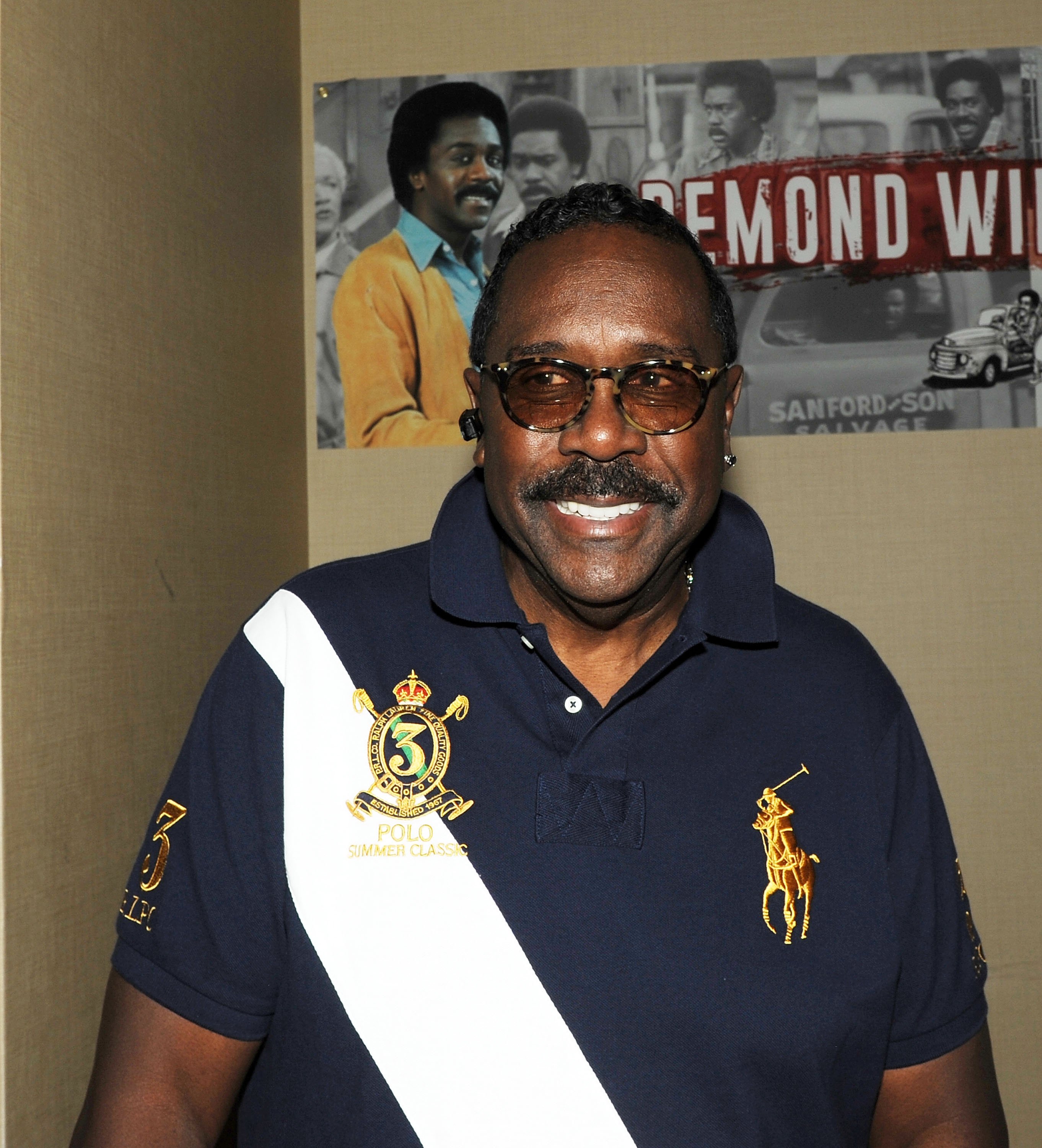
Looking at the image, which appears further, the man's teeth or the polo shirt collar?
the polo shirt collar

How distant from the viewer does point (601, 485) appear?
114 cm

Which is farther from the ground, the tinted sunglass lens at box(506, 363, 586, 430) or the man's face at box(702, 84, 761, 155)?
the man's face at box(702, 84, 761, 155)

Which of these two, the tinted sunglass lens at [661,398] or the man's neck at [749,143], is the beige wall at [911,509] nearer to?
the man's neck at [749,143]

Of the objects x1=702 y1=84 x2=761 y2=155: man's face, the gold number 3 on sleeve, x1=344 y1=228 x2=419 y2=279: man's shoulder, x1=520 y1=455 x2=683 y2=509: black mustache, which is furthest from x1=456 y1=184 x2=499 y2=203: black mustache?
the gold number 3 on sleeve

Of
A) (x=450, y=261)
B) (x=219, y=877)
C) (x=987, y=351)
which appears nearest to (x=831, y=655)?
(x=219, y=877)

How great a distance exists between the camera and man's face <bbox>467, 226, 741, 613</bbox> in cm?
115

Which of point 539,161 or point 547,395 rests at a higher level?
point 539,161

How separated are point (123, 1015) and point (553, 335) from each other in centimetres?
78

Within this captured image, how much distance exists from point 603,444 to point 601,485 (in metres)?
0.04

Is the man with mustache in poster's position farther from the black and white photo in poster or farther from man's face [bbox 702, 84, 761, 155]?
man's face [bbox 702, 84, 761, 155]

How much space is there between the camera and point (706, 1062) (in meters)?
1.09

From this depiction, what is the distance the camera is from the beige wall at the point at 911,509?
215 centimetres

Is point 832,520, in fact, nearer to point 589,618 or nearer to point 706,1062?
point 589,618

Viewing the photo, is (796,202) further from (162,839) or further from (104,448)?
(162,839)
